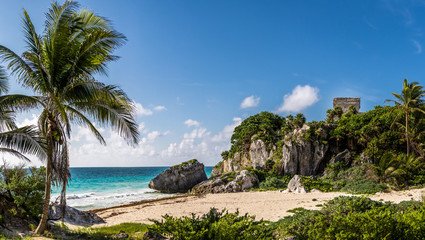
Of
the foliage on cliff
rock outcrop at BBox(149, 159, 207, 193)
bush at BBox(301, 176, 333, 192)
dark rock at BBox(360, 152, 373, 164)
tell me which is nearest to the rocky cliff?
dark rock at BBox(360, 152, 373, 164)

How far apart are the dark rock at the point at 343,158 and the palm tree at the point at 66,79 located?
23.9 metres

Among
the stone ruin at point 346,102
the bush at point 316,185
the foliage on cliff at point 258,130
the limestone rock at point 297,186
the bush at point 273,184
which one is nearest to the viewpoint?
the limestone rock at point 297,186

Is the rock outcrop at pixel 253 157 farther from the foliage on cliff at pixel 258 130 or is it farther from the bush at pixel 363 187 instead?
the bush at pixel 363 187

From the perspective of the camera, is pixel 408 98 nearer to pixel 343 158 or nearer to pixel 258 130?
pixel 343 158

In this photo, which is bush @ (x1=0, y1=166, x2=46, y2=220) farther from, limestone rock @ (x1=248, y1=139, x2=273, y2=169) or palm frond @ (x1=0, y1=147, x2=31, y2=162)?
limestone rock @ (x1=248, y1=139, x2=273, y2=169)

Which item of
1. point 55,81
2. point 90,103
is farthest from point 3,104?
point 90,103

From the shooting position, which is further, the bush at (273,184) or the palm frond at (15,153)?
the bush at (273,184)

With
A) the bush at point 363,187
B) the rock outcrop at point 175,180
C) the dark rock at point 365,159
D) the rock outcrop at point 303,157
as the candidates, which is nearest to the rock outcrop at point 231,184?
the rock outcrop at point 303,157

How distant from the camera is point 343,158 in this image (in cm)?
2631

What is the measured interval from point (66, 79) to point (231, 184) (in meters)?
21.3

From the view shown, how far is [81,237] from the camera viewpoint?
800cm

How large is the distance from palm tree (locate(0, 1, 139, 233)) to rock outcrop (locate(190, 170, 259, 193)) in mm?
19515

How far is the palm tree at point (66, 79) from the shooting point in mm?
7352

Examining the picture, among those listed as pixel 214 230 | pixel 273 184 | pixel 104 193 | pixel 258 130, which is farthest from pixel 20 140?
pixel 258 130
